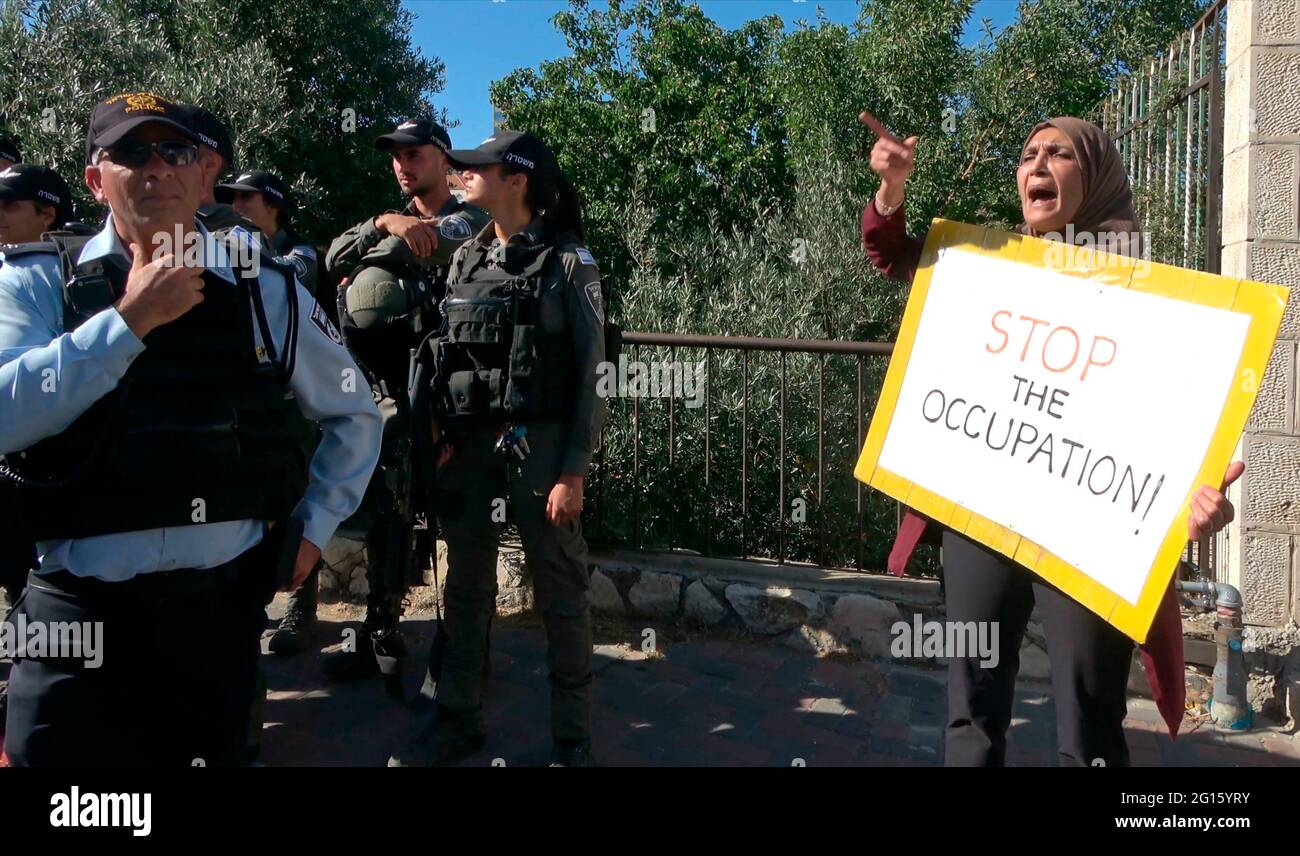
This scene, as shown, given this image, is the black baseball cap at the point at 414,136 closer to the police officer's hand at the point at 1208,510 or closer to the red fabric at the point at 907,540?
the red fabric at the point at 907,540

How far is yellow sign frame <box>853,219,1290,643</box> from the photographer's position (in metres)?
2.12

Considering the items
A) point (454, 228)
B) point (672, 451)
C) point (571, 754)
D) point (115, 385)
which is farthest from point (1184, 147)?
point (115, 385)

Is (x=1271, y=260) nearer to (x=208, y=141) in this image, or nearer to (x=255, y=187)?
(x=208, y=141)

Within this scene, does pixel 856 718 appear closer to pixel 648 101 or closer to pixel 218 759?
pixel 218 759

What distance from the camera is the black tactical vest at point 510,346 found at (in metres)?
3.17

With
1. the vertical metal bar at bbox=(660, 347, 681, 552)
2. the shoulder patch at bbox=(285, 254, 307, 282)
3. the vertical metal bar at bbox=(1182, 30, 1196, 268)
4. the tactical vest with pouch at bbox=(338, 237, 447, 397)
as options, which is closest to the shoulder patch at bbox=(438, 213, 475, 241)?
the tactical vest with pouch at bbox=(338, 237, 447, 397)

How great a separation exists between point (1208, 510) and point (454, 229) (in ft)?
9.75

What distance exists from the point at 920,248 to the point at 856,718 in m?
2.09

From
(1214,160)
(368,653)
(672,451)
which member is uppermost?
(1214,160)

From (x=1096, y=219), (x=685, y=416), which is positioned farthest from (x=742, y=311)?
(x=1096, y=219)

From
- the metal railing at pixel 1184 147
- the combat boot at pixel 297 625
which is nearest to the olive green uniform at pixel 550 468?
the combat boot at pixel 297 625

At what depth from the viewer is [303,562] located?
2.08m

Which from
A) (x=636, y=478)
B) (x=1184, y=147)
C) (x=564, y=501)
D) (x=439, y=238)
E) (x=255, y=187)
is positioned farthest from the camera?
(x=636, y=478)

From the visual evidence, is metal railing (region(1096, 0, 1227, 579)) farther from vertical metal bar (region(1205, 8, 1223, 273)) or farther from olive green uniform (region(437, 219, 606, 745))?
olive green uniform (region(437, 219, 606, 745))
